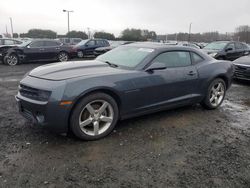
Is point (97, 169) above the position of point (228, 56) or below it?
below

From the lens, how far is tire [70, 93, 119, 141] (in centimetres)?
341

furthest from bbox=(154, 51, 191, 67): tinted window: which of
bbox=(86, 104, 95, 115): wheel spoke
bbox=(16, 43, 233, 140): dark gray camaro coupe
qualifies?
bbox=(86, 104, 95, 115): wheel spoke

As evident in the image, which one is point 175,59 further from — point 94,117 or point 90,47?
point 90,47

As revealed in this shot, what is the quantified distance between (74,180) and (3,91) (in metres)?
4.98

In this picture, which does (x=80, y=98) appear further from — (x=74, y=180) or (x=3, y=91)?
(x=3, y=91)

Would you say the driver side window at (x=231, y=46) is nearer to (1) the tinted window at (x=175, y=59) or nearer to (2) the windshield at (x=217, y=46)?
(2) the windshield at (x=217, y=46)

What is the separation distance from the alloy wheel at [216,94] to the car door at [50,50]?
35.8 ft

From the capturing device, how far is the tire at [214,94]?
17.2 feet

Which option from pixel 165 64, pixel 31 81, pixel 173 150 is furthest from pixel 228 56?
pixel 31 81

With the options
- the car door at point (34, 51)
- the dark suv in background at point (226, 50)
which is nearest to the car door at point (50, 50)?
the car door at point (34, 51)

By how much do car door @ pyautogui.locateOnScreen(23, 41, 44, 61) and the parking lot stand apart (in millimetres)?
9359

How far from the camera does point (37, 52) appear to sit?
13.5 meters

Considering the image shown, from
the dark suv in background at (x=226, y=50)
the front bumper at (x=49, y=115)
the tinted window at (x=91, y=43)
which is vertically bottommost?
the front bumper at (x=49, y=115)

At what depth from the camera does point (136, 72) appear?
157 inches
